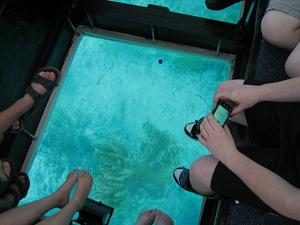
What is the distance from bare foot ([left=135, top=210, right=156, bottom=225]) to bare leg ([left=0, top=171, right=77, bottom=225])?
286 millimetres

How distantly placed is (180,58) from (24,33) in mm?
733

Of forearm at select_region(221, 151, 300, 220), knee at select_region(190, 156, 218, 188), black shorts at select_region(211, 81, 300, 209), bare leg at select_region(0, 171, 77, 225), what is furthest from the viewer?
bare leg at select_region(0, 171, 77, 225)

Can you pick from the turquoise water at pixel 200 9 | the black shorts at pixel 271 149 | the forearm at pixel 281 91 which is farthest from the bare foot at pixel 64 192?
the turquoise water at pixel 200 9

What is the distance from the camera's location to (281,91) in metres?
0.89

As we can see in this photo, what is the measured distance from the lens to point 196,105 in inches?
61.7

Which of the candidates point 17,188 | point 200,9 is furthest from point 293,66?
point 17,188

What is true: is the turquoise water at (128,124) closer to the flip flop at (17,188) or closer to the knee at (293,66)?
the flip flop at (17,188)

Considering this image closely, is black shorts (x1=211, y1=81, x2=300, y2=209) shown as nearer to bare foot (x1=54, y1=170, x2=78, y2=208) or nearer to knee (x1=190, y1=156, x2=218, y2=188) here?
knee (x1=190, y1=156, x2=218, y2=188)

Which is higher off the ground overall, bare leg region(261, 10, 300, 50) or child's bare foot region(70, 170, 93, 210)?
bare leg region(261, 10, 300, 50)

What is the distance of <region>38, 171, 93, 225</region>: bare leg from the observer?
44.6 inches

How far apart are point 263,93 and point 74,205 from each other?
30.0 inches

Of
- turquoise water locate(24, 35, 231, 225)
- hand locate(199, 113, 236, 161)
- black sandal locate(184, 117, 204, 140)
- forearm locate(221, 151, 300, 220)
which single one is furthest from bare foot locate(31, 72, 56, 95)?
forearm locate(221, 151, 300, 220)

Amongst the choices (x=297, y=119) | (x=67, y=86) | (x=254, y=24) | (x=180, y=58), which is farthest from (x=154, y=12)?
(x=297, y=119)

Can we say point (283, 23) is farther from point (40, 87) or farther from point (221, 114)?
point (40, 87)
